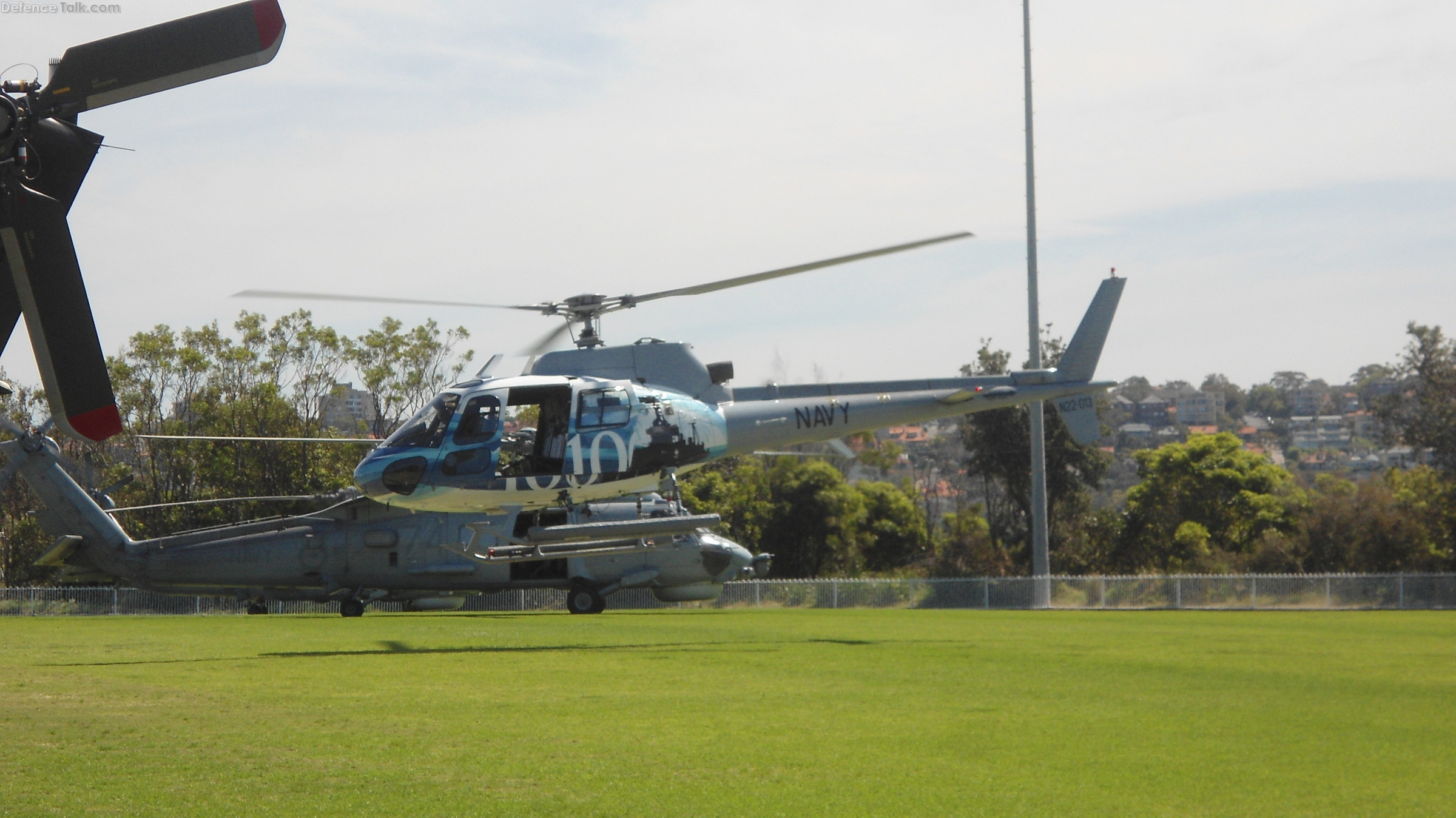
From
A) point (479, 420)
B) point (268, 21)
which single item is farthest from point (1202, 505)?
point (268, 21)

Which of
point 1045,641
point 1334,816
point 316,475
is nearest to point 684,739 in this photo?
point 1334,816

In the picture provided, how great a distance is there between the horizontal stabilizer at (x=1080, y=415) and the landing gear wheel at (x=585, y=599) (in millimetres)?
11582

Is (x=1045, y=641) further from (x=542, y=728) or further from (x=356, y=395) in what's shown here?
(x=356, y=395)

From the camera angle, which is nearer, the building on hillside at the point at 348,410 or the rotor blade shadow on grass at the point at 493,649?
the rotor blade shadow on grass at the point at 493,649

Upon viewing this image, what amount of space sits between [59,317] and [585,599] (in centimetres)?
2285

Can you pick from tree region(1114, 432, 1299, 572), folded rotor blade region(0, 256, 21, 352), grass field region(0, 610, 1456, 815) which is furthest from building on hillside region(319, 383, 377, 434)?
folded rotor blade region(0, 256, 21, 352)

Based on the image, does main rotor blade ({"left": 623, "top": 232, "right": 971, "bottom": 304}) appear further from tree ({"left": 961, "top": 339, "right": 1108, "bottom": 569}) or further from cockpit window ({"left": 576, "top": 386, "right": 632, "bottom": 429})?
tree ({"left": 961, "top": 339, "right": 1108, "bottom": 569})

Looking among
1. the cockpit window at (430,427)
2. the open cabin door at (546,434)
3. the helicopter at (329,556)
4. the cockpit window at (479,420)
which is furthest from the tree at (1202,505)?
the cockpit window at (430,427)

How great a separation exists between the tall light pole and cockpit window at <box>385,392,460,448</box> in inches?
968

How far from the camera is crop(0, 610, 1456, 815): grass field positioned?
26.5 ft

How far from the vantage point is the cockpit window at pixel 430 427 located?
17109 mm

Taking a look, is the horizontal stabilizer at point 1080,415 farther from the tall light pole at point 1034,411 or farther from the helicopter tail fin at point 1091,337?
the tall light pole at point 1034,411

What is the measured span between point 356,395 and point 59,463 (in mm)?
19726

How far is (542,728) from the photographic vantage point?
10.5 m
